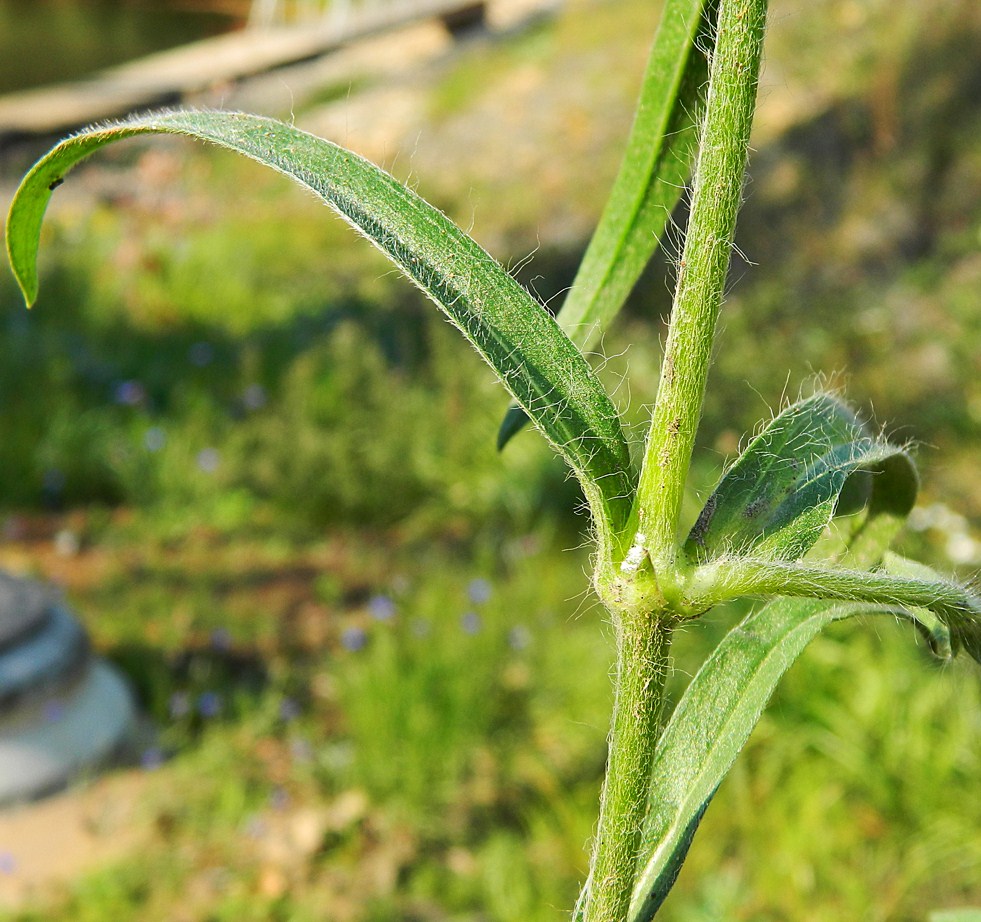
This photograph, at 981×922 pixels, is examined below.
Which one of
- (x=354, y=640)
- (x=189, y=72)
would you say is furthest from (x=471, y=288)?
(x=189, y=72)

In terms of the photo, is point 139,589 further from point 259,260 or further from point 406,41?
point 406,41

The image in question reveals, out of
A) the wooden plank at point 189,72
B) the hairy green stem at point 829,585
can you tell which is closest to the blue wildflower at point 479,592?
the hairy green stem at point 829,585

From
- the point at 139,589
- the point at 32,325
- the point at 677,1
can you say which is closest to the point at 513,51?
the point at 32,325

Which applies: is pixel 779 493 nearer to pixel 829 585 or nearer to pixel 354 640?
A: pixel 829 585

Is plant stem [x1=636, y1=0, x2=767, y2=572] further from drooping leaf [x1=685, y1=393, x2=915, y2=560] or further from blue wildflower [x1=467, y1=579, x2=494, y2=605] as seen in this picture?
blue wildflower [x1=467, y1=579, x2=494, y2=605]

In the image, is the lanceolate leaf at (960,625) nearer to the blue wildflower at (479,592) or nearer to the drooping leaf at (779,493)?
the drooping leaf at (779,493)

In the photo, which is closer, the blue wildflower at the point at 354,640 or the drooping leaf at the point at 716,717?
the drooping leaf at the point at 716,717

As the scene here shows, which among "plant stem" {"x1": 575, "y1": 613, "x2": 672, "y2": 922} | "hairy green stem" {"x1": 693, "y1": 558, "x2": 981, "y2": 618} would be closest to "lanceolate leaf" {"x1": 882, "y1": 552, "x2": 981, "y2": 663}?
"hairy green stem" {"x1": 693, "y1": 558, "x2": 981, "y2": 618}
